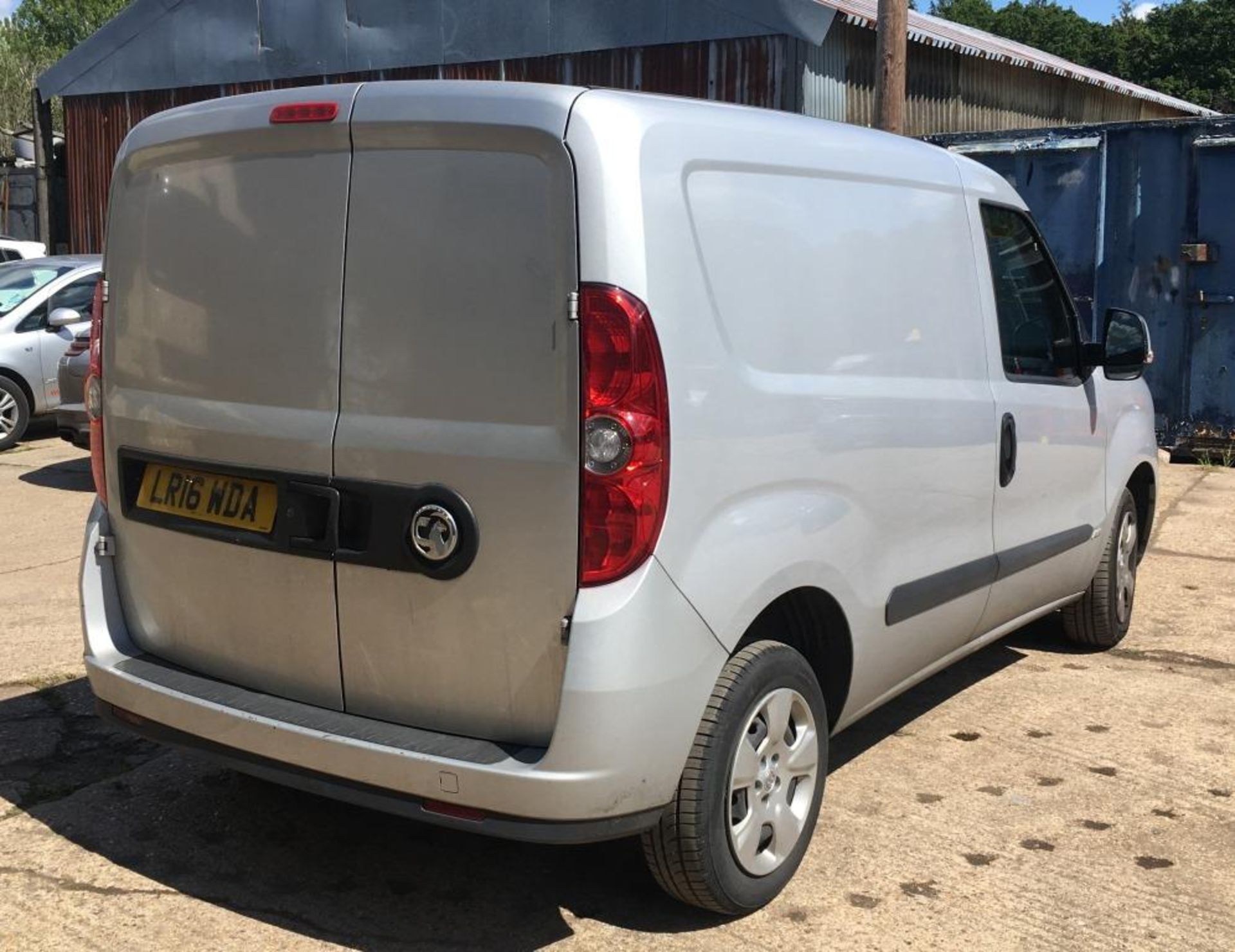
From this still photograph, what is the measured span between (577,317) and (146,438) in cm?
132

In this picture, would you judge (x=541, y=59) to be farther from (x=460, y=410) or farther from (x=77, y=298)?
(x=460, y=410)

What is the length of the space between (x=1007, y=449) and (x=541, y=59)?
12378 millimetres

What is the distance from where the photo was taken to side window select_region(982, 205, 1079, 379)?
4.54 m

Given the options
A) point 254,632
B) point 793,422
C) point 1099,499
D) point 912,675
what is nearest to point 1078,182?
point 1099,499

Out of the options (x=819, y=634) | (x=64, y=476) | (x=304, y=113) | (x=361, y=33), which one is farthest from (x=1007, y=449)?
(x=361, y=33)

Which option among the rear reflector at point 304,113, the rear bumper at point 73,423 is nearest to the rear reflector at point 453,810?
the rear reflector at point 304,113

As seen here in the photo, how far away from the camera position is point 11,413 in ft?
38.1

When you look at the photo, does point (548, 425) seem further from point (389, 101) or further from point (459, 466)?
point (389, 101)

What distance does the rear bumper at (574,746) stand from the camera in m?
2.88

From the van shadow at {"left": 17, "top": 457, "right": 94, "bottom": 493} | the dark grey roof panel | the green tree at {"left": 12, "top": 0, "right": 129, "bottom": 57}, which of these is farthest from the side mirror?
the green tree at {"left": 12, "top": 0, "right": 129, "bottom": 57}

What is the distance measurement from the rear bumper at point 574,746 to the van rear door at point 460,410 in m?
0.08

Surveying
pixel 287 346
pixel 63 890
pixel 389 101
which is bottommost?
pixel 63 890

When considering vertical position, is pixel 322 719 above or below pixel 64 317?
below

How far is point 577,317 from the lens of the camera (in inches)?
113
